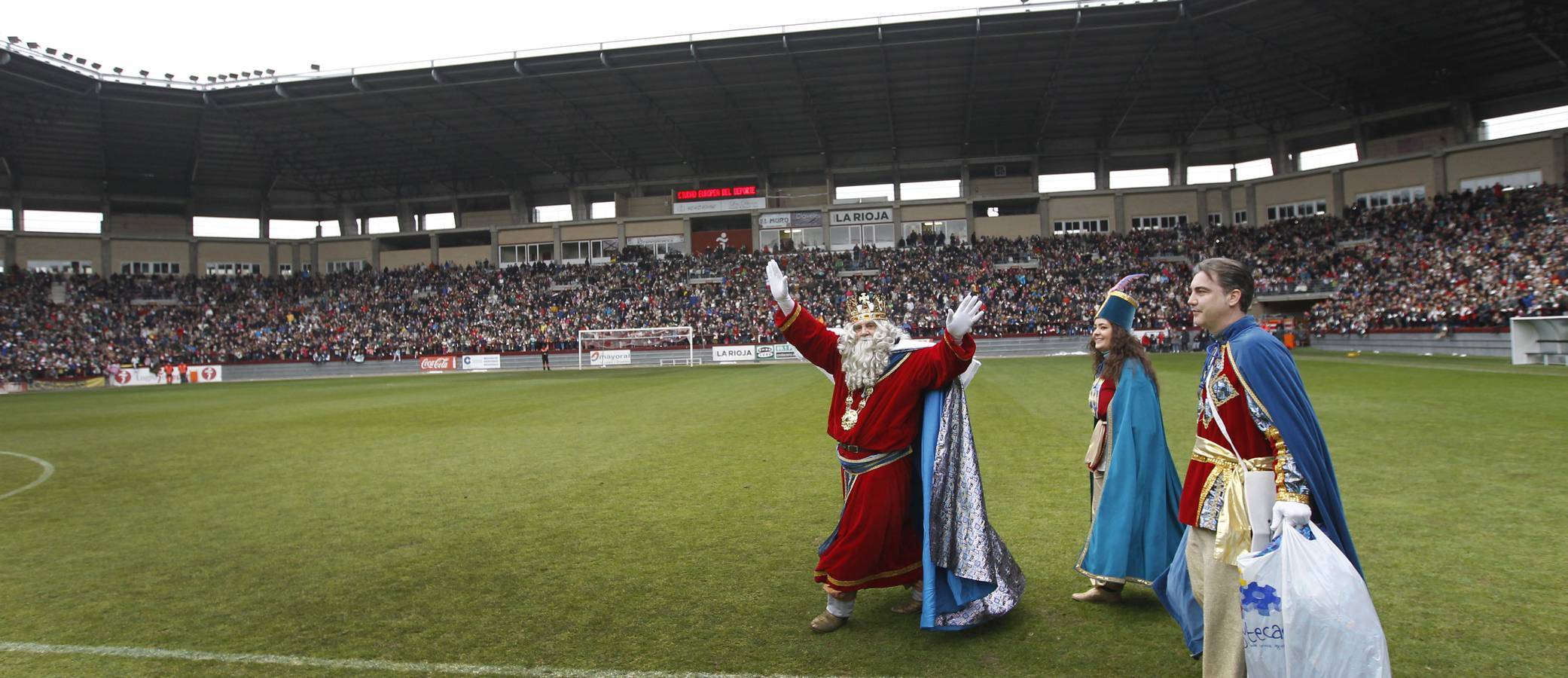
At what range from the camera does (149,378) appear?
4291cm

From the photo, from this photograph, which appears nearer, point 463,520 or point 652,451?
point 463,520

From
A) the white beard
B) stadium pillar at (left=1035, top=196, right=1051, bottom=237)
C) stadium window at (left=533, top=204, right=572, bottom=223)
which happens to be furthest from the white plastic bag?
stadium window at (left=533, top=204, right=572, bottom=223)

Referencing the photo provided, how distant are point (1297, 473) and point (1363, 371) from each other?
23.0 metres

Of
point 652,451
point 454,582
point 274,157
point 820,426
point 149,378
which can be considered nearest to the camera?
point 454,582

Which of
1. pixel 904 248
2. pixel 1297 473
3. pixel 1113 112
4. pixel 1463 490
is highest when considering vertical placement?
pixel 1113 112

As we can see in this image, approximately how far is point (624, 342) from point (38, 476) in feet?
115

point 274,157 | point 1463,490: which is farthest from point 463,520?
point 274,157

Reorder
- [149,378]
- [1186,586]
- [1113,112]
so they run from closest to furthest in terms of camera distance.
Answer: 1. [1186,586]
2. [149,378]
3. [1113,112]

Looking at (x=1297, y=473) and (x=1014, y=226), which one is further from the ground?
(x=1014, y=226)

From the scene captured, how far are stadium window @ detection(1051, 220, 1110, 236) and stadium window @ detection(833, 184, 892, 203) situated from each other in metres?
11.2

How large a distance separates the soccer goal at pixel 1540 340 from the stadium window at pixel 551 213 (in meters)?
52.7

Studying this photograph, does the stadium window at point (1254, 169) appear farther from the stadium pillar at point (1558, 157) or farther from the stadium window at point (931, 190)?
the stadium window at point (931, 190)

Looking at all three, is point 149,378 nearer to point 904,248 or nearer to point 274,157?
point 274,157

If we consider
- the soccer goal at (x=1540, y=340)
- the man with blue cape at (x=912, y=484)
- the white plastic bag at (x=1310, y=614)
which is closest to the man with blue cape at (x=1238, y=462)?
the white plastic bag at (x=1310, y=614)
